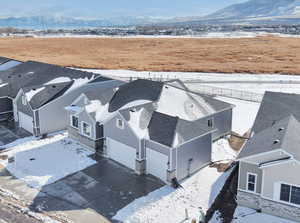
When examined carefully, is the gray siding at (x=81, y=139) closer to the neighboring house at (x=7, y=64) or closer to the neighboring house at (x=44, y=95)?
the neighboring house at (x=44, y=95)

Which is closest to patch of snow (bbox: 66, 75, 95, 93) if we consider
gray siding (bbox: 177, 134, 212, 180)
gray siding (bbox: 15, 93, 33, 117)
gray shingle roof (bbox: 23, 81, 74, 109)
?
gray shingle roof (bbox: 23, 81, 74, 109)

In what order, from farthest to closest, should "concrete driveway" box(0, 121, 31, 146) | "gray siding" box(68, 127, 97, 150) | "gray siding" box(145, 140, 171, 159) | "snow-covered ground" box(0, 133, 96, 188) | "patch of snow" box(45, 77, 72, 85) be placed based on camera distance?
"patch of snow" box(45, 77, 72, 85), "concrete driveway" box(0, 121, 31, 146), "gray siding" box(68, 127, 97, 150), "snow-covered ground" box(0, 133, 96, 188), "gray siding" box(145, 140, 171, 159)

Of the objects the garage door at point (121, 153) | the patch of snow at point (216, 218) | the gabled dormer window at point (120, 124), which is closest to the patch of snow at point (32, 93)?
the garage door at point (121, 153)

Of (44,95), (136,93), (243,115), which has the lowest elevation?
(243,115)

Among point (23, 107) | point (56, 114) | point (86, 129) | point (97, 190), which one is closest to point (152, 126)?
point (97, 190)

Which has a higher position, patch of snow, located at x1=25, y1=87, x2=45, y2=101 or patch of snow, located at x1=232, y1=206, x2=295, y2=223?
patch of snow, located at x1=25, y1=87, x2=45, y2=101

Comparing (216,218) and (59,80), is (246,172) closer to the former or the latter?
(216,218)

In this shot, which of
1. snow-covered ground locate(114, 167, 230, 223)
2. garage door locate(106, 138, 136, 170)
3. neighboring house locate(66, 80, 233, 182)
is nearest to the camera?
snow-covered ground locate(114, 167, 230, 223)

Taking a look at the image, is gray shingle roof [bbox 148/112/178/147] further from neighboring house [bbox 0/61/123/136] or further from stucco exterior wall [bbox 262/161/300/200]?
neighboring house [bbox 0/61/123/136]
